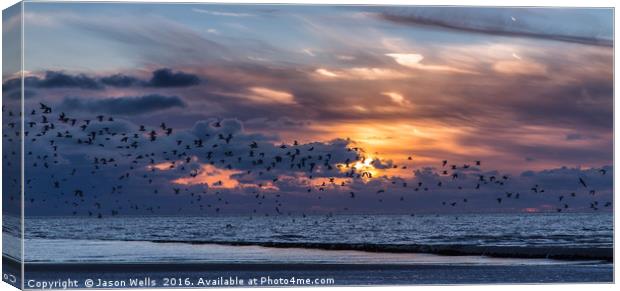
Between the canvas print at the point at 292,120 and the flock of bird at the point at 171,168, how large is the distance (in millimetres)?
59

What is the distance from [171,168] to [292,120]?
12.3 ft

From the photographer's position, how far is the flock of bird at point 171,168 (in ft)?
112

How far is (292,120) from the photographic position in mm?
34344

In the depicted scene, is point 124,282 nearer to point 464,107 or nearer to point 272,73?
point 272,73

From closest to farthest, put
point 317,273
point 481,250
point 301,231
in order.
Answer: point 317,273 → point 481,250 → point 301,231

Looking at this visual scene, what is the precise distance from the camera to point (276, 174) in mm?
35812

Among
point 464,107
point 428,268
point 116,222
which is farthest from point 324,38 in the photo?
point 116,222

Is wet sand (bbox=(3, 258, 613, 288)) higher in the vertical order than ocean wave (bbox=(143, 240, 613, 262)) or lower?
lower

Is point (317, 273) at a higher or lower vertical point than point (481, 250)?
lower

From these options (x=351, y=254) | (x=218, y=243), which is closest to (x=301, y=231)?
(x=218, y=243)

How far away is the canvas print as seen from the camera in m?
32.5

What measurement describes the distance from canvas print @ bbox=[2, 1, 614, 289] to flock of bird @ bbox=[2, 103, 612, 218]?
6 centimetres

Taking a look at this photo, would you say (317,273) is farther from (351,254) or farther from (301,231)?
(301,231)

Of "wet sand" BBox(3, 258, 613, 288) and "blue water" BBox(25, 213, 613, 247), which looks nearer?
"wet sand" BBox(3, 258, 613, 288)
